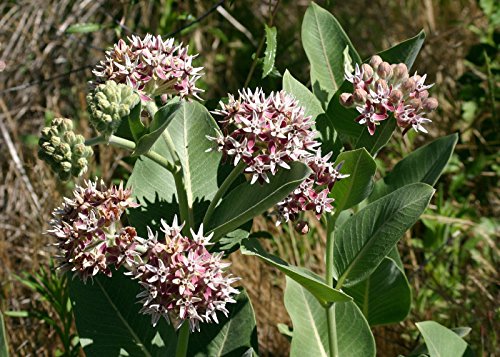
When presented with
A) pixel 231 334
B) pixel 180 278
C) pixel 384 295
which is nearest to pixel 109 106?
pixel 180 278

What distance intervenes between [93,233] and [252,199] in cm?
33

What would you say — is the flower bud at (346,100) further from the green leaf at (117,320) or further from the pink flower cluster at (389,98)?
the green leaf at (117,320)

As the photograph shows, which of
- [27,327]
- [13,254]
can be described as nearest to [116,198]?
[27,327]

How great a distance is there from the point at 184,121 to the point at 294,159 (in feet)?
1.63

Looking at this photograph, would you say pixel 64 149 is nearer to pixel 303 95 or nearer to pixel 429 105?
pixel 303 95

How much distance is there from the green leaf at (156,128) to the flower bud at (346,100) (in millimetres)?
409

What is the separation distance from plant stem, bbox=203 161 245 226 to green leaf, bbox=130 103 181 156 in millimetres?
182

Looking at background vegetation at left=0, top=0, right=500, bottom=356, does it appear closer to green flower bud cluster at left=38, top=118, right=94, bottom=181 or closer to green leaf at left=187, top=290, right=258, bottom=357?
green leaf at left=187, top=290, right=258, bottom=357

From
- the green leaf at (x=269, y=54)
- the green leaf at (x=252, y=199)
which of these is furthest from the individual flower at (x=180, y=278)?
the green leaf at (x=269, y=54)

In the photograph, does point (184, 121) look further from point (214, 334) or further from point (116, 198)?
point (214, 334)

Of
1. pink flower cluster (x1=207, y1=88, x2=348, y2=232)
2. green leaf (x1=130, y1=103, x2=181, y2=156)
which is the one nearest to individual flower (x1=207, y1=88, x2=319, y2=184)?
pink flower cluster (x1=207, y1=88, x2=348, y2=232)

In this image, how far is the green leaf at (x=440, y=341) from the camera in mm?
1919

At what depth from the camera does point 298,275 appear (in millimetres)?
1612

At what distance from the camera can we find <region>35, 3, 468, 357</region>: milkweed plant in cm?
154
